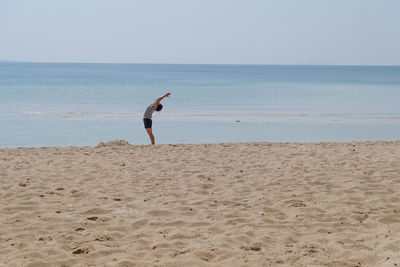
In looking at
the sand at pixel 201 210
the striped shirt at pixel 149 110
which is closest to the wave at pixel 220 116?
the striped shirt at pixel 149 110

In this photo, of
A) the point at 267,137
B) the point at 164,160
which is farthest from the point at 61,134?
the point at 164,160

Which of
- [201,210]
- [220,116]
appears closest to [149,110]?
[201,210]

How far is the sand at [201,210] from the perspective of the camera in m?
4.76

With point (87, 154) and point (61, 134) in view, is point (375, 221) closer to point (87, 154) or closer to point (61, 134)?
point (87, 154)

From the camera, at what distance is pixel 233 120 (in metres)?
24.0

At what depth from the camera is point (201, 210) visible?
638cm

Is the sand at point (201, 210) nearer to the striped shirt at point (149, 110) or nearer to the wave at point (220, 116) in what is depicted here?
the striped shirt at point (149, 110)

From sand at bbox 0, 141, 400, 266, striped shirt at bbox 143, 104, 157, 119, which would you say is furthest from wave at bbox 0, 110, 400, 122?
sand at bbox 0, 141, 400, 266

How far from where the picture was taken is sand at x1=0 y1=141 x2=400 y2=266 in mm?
4758

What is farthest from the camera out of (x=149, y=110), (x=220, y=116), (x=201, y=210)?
(x=220, y=116)

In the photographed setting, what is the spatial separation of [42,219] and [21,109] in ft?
77.3

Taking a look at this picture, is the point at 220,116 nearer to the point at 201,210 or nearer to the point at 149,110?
the point at 149,110

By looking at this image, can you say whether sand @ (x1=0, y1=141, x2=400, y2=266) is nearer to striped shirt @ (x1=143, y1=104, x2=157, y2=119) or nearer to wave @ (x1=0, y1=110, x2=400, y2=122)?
striped shirt @ (x1=143, y1=104, x2=157, y2=119)

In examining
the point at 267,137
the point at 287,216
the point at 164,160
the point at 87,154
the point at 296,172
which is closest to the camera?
the point at 287,216
